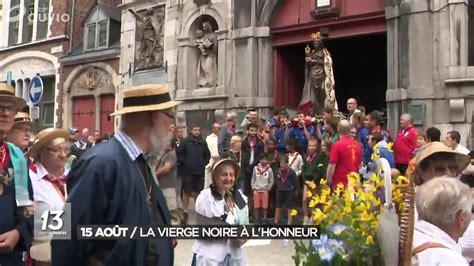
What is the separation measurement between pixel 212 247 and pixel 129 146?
2448 mm

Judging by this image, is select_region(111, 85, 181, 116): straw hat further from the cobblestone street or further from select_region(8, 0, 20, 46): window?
select_region(8, 0, 20, 46): window

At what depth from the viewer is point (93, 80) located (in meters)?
22.6

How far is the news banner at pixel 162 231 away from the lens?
2615mm

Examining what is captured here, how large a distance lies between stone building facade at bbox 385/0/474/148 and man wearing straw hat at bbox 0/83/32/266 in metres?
10.4

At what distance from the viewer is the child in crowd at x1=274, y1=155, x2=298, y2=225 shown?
10.7m

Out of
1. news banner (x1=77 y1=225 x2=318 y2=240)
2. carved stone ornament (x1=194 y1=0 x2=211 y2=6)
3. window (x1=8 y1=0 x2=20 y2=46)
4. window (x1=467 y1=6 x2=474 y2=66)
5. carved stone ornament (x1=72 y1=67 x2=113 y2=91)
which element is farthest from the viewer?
window (x1=8 y1=0 x2=20 y2=46)

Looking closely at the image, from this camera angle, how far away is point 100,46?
23.4m

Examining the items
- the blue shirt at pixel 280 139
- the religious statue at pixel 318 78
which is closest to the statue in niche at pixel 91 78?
the religious statue at pixel 318 78

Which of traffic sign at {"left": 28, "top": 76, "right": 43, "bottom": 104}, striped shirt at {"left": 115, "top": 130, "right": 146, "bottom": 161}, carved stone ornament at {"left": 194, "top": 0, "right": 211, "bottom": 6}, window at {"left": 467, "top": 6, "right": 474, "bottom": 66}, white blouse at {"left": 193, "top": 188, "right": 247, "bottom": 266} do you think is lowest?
white blouse at {"left": 193, "top": 188, "right": 247, "bottom": 266}

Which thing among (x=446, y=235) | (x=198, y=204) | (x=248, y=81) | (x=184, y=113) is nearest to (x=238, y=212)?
(x=198, y=204)

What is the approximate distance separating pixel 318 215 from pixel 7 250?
202cm

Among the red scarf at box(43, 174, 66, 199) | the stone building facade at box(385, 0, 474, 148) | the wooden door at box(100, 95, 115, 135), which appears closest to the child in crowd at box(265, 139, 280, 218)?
the stone building facade at box(385, 0, 474, 148)

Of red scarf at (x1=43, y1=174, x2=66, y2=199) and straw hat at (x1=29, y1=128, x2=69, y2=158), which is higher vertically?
straw hat at (x1=29, y1=128, x2=69, y2=158)

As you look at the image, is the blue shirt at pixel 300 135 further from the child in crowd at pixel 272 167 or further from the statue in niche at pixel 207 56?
the statue in niche at pixel 207 56
